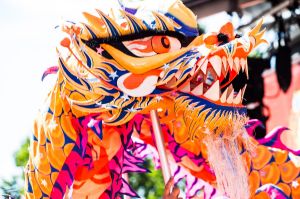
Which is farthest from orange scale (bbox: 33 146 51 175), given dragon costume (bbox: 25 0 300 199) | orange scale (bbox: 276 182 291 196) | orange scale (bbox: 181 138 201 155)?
orange scale (bbox: 276 182 291 196)

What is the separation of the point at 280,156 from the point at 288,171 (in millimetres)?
52

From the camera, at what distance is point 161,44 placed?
1363 millimetres

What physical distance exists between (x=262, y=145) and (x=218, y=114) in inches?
25.2

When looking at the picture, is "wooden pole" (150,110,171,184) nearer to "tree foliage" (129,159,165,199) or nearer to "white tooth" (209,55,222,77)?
"white tooth" (209,55,222,77)

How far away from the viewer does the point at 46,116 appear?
1572 millimetres

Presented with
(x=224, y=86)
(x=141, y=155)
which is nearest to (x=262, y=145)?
(x=141, y=155)

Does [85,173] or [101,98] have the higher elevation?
[101,98]

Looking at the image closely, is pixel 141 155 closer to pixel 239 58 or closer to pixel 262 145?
pixel 262 145

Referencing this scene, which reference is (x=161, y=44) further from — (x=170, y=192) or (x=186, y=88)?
(x=170, y=192)

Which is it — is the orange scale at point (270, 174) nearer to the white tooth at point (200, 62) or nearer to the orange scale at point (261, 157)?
the orange scale at point (261, 157)

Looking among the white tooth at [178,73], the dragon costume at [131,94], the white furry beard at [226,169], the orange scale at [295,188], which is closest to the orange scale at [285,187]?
the orange scale at [295,188]

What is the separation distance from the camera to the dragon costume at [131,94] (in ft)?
4.44

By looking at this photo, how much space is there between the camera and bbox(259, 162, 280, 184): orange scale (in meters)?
1.93

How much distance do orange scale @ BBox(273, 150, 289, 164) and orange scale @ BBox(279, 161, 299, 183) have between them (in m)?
0.01
